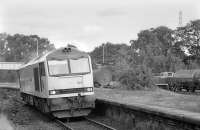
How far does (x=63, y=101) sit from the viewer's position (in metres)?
15.9

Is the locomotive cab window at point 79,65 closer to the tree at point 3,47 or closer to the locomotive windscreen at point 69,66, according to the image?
the locomotive windscreen at point 69,66

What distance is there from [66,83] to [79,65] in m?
1.06

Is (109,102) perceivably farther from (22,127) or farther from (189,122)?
(189,122)

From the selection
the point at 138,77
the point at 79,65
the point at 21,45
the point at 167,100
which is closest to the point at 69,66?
the point at 79,65

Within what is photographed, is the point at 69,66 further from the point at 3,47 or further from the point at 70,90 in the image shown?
the point at 3,47

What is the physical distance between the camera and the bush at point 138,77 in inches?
1177

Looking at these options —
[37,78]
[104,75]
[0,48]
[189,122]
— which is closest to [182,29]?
[104,75]

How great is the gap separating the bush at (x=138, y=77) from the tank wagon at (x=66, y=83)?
13.5 meters

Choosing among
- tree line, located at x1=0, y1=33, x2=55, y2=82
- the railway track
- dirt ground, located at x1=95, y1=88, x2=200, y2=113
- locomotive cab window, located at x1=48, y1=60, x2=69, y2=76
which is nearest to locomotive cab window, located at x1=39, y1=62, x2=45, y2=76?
locomotive cab window, located at x1=48, y1=60, x2=69, y2=76

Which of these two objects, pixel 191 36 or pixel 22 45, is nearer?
pixel 191 36

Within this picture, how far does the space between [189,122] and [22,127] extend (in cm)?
728

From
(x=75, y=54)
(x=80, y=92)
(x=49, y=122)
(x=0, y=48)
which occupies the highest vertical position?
(x=0, y=48)

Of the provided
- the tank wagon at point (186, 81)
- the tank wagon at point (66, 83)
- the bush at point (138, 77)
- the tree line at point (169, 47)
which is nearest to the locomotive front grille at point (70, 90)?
the tank wagon at point (66, 83)

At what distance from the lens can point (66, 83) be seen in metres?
16.2
